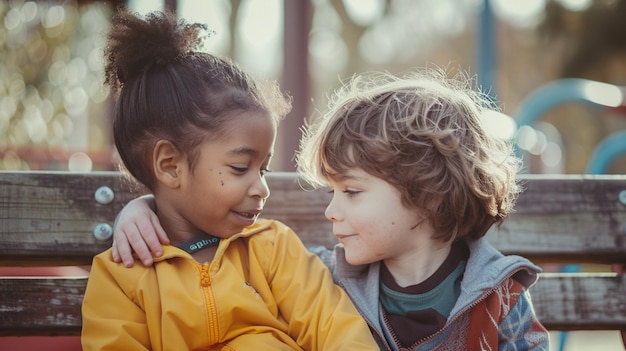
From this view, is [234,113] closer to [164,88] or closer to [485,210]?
[164,88]

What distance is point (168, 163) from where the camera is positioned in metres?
2.06

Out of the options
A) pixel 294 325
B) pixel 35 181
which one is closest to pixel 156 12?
pixel 35 181

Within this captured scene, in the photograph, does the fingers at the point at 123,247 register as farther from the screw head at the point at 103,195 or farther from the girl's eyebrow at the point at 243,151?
the girl's eyebrow at the point at 243,151

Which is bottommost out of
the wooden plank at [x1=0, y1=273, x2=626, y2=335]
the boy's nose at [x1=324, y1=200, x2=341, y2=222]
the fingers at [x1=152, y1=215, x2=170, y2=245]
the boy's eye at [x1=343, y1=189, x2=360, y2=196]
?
the wooden plank at [x1=0, y1=273, x2=626, y2=335]

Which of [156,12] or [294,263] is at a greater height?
[156,12]

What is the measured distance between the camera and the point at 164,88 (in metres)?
2.06

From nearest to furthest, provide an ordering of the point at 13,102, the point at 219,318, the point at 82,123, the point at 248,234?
the point at 219,318 → the point at 248,234 → the point at 13,102 → the point at 82,123

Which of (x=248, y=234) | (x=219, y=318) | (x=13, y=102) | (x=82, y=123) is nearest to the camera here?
(x=219, y=318)

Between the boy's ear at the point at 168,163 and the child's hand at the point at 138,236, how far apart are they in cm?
10

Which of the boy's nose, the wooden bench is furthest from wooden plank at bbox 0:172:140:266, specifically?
the boy's nose

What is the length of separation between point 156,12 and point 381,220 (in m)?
0.82

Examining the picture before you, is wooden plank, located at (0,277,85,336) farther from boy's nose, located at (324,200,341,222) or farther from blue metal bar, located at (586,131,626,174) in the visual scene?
blue metal bar, located at (586,131,626,174)

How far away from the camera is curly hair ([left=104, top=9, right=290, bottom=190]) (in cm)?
204

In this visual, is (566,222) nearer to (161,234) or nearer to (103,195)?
(161,234)
